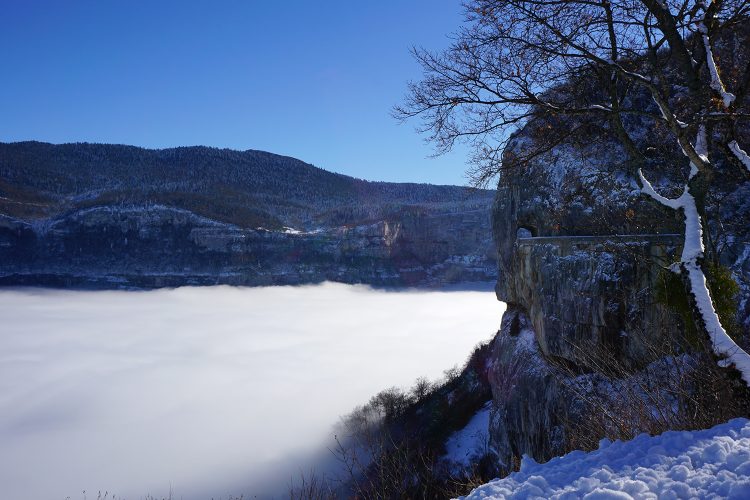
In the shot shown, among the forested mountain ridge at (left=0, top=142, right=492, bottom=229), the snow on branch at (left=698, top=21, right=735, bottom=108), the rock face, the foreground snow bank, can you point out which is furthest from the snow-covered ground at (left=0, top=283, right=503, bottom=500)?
the snow on branch at (left=698, top=21, right=735, bottom=108)

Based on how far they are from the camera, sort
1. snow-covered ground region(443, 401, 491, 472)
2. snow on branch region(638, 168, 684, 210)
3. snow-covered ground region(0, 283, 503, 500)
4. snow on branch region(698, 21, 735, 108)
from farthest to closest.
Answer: snow-covered ground region(0, 283, 503, 500), snow-covered ground region(443, 401, 491, 472), snow on branch region(638, 168, 684, 210), snow on branch region(698, 21, 735, 108)

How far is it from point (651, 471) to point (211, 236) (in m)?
151

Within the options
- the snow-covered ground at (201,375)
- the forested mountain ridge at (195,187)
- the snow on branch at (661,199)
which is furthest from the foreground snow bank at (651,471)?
the forested mountain ridge at (195,187)

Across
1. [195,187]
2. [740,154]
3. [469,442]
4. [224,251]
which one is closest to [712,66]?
[740,154]

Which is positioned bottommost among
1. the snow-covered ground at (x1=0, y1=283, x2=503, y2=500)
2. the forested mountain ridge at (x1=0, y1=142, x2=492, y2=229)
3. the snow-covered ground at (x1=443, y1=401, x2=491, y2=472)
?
the snow-covered ground at (x1=0, y1=283, x2=503, y2=500)

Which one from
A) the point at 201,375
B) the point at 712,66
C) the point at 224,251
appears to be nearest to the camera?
the point at 712,66

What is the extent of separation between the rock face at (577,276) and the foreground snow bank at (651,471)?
4.62m

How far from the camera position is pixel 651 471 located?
423cm

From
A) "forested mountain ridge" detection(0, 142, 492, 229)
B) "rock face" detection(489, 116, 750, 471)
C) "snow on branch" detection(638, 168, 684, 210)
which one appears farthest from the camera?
"forested mountain ridge" detection(0, 142, 492, 229)

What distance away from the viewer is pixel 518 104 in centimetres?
692

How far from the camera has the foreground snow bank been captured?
382 centimetres

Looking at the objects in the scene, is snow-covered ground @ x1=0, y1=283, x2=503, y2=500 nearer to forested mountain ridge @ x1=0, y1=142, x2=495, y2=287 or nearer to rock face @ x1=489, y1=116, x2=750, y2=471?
forested mountain ridge @ x1=0, y1=142, x2=495, y2=287

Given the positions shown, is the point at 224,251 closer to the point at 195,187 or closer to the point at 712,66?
the point at 195,187

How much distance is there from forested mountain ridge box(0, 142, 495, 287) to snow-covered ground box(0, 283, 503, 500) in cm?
1143
